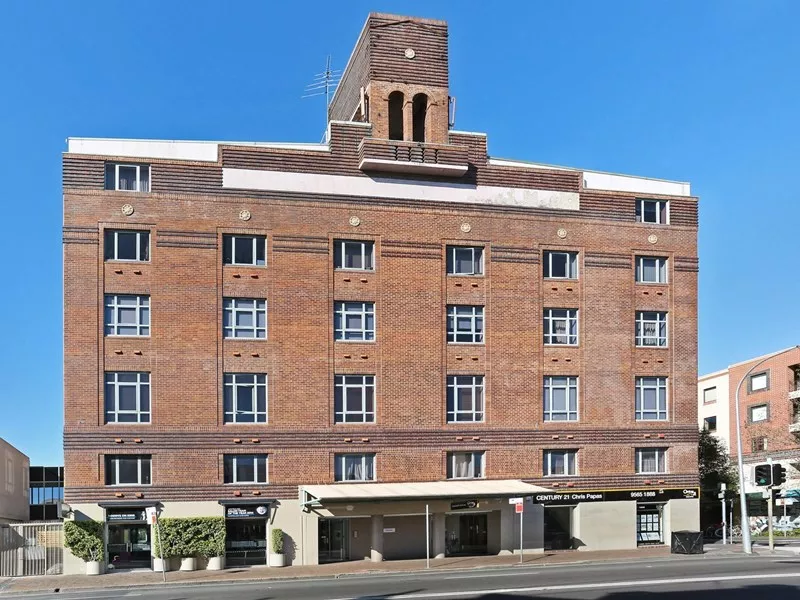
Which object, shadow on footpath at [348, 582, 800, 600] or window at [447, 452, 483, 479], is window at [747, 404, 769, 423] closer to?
window at [447, 452, 483, 479]

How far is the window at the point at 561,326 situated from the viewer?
42.6m

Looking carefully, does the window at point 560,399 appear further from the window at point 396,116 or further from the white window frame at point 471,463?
the window at point 396,116

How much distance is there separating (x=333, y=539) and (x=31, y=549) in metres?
12.0

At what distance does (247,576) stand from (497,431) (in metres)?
12.9

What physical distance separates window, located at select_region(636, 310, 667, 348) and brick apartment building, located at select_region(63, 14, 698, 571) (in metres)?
0.11

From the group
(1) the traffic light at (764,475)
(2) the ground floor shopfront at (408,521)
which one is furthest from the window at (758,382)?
(1) the traffic light at (764,475)

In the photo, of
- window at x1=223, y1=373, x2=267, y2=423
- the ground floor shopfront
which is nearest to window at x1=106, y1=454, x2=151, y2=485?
the ground floor shopfront

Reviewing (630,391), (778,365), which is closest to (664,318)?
(630,391)

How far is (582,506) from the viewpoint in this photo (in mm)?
41875

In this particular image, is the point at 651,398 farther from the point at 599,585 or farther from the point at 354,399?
the point at 599,585

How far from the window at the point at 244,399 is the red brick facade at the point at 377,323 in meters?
0.44

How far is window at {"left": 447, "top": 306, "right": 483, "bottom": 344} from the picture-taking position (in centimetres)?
4134

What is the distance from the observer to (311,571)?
35.3 m

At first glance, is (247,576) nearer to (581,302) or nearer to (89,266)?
(89,266)
